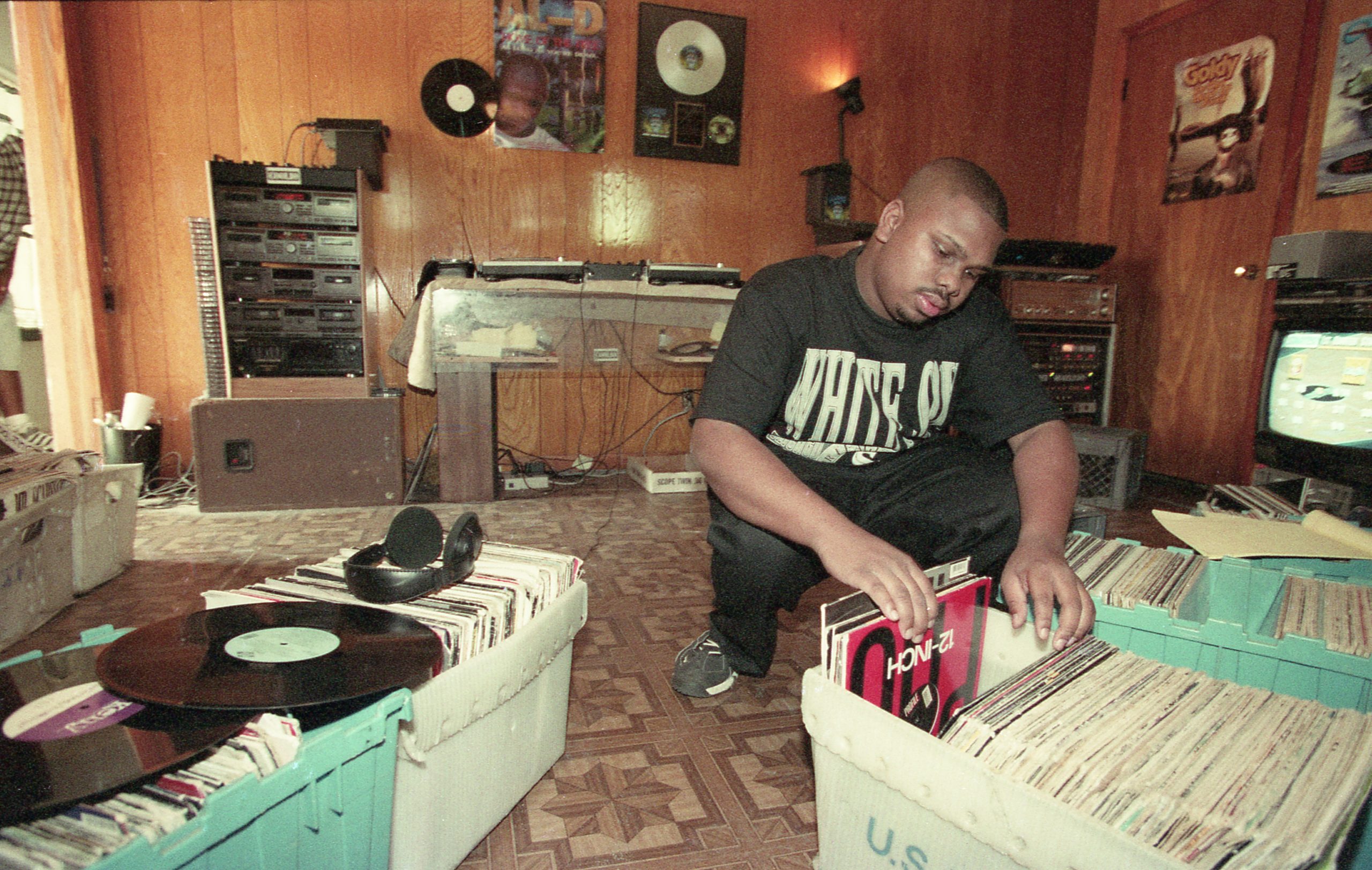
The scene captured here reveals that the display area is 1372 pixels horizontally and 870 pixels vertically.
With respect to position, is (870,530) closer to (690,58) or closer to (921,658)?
(921,658)

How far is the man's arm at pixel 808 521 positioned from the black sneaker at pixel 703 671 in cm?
35

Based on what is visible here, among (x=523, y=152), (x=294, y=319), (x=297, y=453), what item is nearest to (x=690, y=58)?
(x=523, y=152)

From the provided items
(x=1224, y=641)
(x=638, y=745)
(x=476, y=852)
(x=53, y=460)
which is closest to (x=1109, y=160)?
(x=1224, y=641)

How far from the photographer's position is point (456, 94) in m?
2.97

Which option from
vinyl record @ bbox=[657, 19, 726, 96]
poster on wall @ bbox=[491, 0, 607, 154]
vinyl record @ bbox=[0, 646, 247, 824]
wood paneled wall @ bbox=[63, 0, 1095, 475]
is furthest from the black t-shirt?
vinyl record @ bbox=[657, 19, 726, 96]

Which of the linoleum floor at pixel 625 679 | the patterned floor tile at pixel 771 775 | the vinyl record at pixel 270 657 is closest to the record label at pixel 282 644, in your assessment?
the vinyl record at pixel 270 657

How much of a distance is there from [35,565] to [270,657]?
126cm

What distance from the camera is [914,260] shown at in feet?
3.60

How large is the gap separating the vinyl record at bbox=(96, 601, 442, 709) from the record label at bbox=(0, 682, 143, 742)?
1cm

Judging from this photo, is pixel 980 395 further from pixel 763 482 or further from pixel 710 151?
pixel 710 151

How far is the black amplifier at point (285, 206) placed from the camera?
2.41 m

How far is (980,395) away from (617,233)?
7.67 feet

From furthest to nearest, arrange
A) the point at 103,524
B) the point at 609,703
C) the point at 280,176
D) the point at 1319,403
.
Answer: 1. the point at 280,176
2. the point at 1319,403
3. the point at 103,524
4. the point at 609,703

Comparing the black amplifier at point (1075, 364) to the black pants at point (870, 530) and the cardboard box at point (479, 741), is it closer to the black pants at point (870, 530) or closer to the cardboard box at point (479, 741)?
the black pants at point (870, 530)
